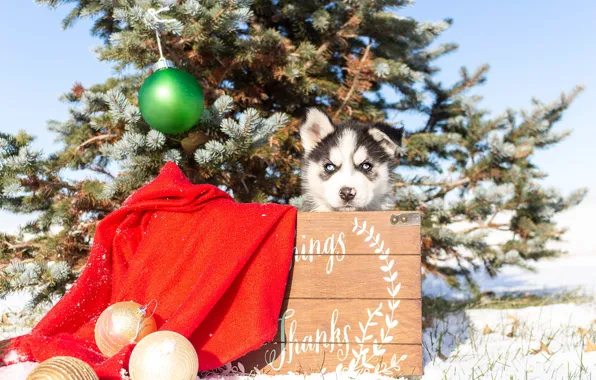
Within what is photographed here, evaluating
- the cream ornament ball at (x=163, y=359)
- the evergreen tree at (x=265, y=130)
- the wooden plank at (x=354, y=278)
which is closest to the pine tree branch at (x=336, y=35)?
the evergreen tree at (x=265, y=130)

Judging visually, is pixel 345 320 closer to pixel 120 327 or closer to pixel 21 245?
pixel 120 327

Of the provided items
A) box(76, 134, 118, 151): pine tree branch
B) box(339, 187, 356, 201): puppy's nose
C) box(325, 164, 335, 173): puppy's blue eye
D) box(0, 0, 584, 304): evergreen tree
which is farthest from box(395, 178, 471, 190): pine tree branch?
box(76, 134, 118, 151): pine tree branch

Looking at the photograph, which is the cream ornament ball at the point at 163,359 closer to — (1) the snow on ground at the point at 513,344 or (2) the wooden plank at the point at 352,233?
(2) the wooden plank at the point at 352,233

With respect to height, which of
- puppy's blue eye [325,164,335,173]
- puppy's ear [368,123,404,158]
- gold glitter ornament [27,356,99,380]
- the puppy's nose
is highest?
puppy's ear [368,123,404,158]

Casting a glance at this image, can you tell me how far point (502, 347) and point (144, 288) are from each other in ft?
7.71

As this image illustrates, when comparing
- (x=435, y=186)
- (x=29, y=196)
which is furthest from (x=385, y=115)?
(x=29, y=196)

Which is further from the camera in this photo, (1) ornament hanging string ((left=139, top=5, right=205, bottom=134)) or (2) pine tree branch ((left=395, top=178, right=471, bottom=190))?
(2) pine tree branch ((left=395, top=178, right=471, bottom=190))

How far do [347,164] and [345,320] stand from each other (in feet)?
3.06

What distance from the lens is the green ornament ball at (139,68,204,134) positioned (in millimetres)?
2949

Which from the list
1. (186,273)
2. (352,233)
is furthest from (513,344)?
(186,273)

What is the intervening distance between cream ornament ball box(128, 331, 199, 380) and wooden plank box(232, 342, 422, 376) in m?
0.62

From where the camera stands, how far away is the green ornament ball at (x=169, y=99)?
9.68 feet

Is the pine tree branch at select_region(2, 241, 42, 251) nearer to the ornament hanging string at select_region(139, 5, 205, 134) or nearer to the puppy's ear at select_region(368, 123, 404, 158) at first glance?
the ornament hanging string at select_region(139, 5, 205, 134)

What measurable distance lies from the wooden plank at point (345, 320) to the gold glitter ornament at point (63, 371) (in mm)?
1030
